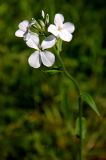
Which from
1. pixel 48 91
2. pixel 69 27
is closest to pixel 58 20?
pixel 69 27

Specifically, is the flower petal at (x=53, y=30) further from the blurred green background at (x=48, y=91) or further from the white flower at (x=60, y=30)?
the blurred green background at (x=48, y=91)

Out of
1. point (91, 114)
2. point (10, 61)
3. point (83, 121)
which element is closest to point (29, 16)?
point (10, 61)

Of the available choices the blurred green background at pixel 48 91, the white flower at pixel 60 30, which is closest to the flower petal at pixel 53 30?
the white flower at pixel 60 30

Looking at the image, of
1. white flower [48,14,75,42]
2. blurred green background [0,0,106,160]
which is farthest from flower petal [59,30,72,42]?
blurred green background [0,0,106,160]

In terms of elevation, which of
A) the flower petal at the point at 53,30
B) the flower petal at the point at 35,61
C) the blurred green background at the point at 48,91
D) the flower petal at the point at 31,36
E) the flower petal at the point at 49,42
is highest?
the flower petal at the point at 53,30

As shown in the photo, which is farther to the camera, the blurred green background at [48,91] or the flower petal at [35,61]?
the blurred green background at [48,91]

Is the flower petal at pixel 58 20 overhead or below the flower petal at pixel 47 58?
overhead

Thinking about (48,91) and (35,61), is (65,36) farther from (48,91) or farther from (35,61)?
(48,91)

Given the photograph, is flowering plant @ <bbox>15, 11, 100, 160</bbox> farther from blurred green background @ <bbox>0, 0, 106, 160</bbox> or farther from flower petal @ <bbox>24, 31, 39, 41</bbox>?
blurred green background @ <bbox>0, 0, 106, 160</bbox>

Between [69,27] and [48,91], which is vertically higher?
[69,27]
